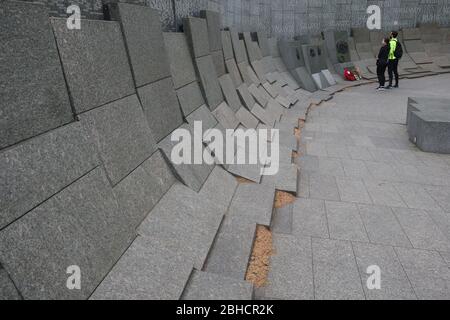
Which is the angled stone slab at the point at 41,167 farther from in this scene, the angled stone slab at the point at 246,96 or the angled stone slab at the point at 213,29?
the angled stone slab at the point at 246,96

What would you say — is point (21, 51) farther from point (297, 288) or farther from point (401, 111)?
point (401, 111)

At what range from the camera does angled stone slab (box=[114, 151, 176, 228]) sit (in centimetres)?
293

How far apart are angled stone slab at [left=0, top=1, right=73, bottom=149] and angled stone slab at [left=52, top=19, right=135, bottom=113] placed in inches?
6.3

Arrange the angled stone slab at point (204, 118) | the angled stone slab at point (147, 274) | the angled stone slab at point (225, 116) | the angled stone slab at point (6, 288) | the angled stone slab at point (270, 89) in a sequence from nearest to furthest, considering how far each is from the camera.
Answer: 1. the angled stone slab at point (6, 288)
2. the angled stone slab at point (147, 274)
3. the angled stone slab at point (204, 118)
4. the angled stone slab at point (225, 116)
5. the angled stone slab at point (270, 89)

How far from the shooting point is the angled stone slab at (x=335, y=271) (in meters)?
3.05

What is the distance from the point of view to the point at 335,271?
3336 mm

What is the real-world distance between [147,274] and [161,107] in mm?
2267

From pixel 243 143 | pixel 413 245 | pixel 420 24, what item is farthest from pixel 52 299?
pixel 420 24

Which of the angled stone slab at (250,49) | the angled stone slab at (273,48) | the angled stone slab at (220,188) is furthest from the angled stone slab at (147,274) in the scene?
the angled stone slab at (273,48)

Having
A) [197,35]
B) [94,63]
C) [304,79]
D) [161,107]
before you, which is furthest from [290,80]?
[94,63]

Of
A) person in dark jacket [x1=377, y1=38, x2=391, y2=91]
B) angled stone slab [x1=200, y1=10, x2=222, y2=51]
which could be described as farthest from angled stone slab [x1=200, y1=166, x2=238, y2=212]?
person in dark jacket [x1=377, y1=38, x2=391, y2=91]

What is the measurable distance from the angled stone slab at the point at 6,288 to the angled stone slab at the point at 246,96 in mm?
6442

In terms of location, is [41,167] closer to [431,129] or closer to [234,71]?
[234,71]

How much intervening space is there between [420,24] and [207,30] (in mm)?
17191
